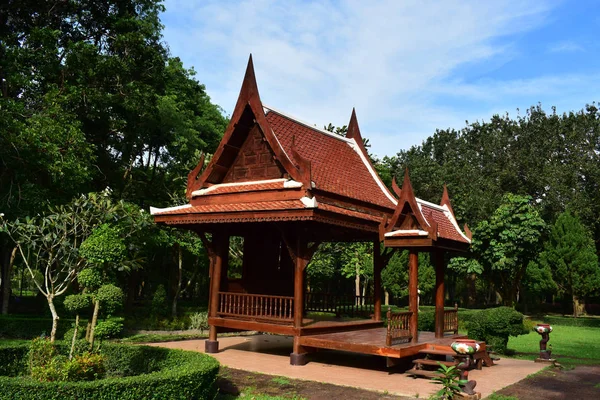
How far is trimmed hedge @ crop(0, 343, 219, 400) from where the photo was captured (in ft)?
21.7

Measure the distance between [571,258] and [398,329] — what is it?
2399 cm

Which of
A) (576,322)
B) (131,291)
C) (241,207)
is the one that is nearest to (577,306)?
(576,322)

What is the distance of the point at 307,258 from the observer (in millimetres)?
12195

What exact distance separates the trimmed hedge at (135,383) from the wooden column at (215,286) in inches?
168

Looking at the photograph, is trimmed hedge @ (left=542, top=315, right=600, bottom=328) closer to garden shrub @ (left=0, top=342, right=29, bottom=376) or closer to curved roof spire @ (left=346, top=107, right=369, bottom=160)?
curved roof spire @ (left=346, top=107, right=369, bottom=160)

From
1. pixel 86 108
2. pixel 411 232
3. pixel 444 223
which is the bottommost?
pixel 411 232

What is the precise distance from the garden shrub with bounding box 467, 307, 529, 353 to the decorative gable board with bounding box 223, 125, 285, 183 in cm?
687

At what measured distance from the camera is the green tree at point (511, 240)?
99.9 feet

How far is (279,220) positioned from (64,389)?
589 centimetres

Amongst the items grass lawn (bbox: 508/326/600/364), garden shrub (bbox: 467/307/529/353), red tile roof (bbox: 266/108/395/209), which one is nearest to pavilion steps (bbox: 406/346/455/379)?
garden shrub (bbox: 467/307/529/353)

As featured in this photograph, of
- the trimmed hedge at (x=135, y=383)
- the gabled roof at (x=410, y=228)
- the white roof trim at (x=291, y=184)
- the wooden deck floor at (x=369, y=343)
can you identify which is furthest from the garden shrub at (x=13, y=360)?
the gabled roof at (x=410, y=228)

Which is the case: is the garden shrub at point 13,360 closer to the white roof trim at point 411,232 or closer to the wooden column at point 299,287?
the wooden column at point 299,287

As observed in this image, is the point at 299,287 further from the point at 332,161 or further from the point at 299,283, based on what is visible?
the point at 332,161

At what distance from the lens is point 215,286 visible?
1390 centimetres
